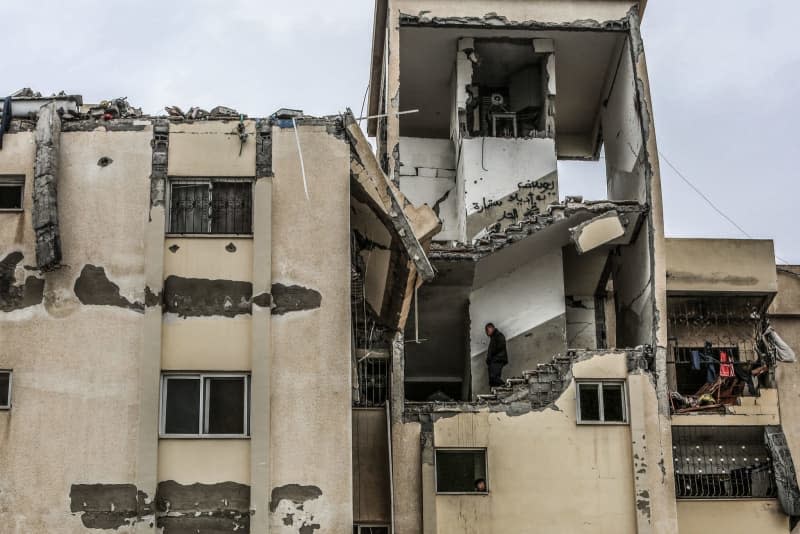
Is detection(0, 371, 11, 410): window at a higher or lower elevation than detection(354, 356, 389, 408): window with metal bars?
lower

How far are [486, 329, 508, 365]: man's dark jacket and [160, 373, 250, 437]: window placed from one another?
925 centimetres

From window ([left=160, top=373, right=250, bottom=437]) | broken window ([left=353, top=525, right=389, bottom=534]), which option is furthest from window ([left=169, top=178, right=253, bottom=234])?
broken window ([left=353, top=525, right=389, bottom=534])

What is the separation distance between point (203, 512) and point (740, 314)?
16.8 meters

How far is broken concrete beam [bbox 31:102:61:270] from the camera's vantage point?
22.0 metres


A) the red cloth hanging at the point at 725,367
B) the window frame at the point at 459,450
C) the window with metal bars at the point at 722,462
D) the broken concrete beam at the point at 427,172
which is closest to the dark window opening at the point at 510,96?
the broken concrete beam at the point at 427,172

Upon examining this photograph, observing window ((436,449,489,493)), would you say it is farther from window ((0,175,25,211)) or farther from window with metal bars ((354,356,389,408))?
window ((0,175,25,211))

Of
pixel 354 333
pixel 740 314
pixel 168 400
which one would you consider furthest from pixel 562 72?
pixel 168 400

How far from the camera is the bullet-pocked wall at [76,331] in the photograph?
837 inches

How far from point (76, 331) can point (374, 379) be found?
301 inches

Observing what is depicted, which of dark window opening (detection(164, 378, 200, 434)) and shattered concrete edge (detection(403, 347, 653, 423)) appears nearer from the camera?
dark window opening (detection(164, 378, 200, 434))

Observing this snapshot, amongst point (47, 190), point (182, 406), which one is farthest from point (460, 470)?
point (47, 190)

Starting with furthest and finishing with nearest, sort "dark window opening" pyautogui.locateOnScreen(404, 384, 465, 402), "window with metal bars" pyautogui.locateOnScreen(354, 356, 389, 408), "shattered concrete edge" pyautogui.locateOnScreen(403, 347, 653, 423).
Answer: "dark window opening" pyautogui.locateOnScreen(404, 384, 465, 402)
"window with metal bars" pyautogui.locateOnScreen(354, 356, 389, 408)
"shattered concrete edge" pyautogui.locateOnScreen(403, 347, 653, 423)

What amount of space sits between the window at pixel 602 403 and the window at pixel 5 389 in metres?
11.8

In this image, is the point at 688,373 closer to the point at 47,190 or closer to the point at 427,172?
the point at 427,172
